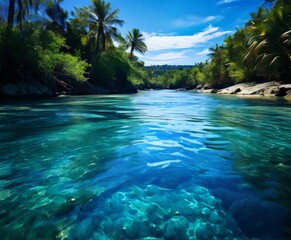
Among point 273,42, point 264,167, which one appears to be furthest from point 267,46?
point 264,167

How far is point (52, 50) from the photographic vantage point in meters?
19.4

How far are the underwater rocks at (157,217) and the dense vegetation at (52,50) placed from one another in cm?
1713

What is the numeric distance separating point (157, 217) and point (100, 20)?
3027 cm

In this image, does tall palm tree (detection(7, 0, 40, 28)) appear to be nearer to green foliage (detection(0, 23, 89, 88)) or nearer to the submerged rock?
green foliage (detection(0, 23, 89, 88))

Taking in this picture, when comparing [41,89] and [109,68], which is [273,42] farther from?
[41,89]

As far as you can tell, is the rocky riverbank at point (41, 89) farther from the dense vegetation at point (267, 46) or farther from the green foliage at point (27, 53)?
the dense vegetation at point (267, 46)

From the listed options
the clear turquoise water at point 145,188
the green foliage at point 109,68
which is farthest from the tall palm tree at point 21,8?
the clear turquoise water at point 145,188

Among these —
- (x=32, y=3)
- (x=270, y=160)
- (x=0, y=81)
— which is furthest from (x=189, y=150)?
(x=32, y=3)

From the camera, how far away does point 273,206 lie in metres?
2.37

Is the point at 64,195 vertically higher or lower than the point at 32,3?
lower

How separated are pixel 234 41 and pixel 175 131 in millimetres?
37952

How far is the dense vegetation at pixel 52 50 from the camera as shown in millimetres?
16719

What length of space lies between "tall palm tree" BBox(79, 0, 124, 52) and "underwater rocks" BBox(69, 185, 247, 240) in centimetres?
2956

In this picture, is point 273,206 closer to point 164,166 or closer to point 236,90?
point 164,166
